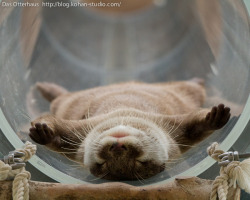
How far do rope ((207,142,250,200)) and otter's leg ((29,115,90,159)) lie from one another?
2.95 feet

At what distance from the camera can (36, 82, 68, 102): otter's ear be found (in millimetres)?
3508

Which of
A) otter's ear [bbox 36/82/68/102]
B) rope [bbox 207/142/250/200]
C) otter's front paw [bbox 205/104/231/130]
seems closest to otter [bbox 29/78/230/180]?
otter's front paw [bbox 205/104/231/130]

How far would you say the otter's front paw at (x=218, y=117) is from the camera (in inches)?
88.3

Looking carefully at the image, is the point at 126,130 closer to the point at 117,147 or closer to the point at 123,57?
the point at 117,147

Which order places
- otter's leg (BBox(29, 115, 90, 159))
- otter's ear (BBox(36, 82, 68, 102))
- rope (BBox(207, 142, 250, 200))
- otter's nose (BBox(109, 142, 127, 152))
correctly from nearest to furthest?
rope (BBox(207, 142, 250, 200))
otter's nose (BBox(109, 142, 127, 152))
otter's leg (BBox(29, 115, 90, 159))
otter's ear (BBox(36, 82, 68, 102))

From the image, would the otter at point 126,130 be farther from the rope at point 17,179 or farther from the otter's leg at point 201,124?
the rope at point 17,179

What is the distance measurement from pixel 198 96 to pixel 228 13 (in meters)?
0.79

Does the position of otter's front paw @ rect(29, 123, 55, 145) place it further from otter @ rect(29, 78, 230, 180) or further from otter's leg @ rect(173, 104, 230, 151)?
otter's leg @ rect(173, 104, 230, 151)

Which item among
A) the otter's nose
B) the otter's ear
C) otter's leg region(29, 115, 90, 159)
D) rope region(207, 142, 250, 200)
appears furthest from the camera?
the otter's ear

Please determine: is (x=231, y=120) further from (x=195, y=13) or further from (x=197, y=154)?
(x=195, y=13)

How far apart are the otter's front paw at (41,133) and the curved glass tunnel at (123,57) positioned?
7cm

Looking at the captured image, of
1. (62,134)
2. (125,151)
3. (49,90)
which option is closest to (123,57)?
(49,90)

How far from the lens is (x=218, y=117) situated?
227cm

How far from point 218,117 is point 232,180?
546 millimetres
